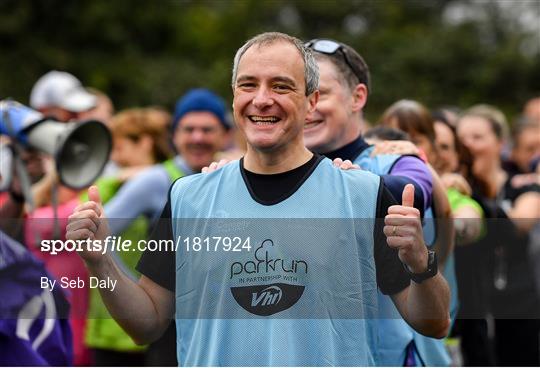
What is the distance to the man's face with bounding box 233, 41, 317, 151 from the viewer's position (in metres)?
3.53

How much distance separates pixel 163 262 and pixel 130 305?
0.57 feet

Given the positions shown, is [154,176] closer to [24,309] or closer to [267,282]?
[24,309]

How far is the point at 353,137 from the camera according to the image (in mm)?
4500

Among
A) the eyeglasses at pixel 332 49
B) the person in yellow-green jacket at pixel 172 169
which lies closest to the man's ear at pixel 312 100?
the eyeglasses at pixel 332 49

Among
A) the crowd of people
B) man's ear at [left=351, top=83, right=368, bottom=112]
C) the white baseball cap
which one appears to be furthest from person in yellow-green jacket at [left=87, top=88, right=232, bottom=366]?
man's ear at [left=351, top=83, right=368, bottom=112]

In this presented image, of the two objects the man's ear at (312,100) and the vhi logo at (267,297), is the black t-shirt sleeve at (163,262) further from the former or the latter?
the man's ear at (312,100)

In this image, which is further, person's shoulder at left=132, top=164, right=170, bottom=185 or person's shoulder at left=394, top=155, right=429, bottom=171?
person's shoulder at left=132, top=164, right=170, bottom=185

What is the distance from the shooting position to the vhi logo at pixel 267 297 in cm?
346

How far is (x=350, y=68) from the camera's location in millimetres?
4574

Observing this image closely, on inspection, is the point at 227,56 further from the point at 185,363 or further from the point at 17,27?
the point at 185,363

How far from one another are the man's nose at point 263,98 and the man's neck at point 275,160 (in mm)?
145

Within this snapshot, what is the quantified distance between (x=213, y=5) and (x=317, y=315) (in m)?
58.5

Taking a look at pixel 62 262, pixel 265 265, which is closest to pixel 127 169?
pixel 62 262

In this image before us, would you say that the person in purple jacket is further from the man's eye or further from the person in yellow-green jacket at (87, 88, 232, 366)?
the person in yellow-green jacket at (87, 88, 232, 366)
